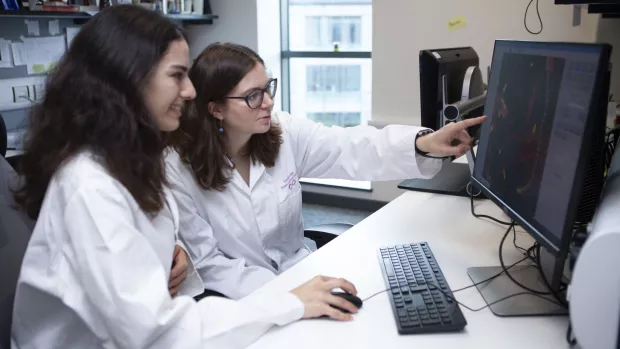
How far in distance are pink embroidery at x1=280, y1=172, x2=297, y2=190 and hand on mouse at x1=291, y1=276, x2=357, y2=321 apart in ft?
1.91

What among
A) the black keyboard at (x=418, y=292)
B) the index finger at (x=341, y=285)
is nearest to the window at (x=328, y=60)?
the black keyboard at (x=418, y=292)

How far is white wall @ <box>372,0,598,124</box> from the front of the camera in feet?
9.52

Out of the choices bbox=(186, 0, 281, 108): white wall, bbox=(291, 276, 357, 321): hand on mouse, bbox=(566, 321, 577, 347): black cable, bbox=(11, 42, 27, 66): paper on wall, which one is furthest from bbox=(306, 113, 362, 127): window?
bbox=(566, 321, 577, 347): black cable

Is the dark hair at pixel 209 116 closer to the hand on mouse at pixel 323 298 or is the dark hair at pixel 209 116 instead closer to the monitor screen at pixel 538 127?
the hand on mouse at pixel 323 298

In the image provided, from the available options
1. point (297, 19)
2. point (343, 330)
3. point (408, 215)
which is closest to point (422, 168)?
point (408, 215)

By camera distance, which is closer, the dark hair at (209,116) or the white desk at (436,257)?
the white desk at (436,257)

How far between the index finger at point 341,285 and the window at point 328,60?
273 centimetres

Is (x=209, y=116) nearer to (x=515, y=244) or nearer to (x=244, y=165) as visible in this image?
(x=244, y=165)

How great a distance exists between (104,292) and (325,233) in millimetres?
926

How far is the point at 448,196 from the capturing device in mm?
1703

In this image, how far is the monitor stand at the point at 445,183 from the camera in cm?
172

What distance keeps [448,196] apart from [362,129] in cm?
34

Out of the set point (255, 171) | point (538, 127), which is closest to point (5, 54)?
point (255, 171)

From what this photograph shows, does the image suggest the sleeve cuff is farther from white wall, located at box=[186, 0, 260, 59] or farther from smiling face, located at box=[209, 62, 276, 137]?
white wall, located at box=[186, 0, 260, 59]
